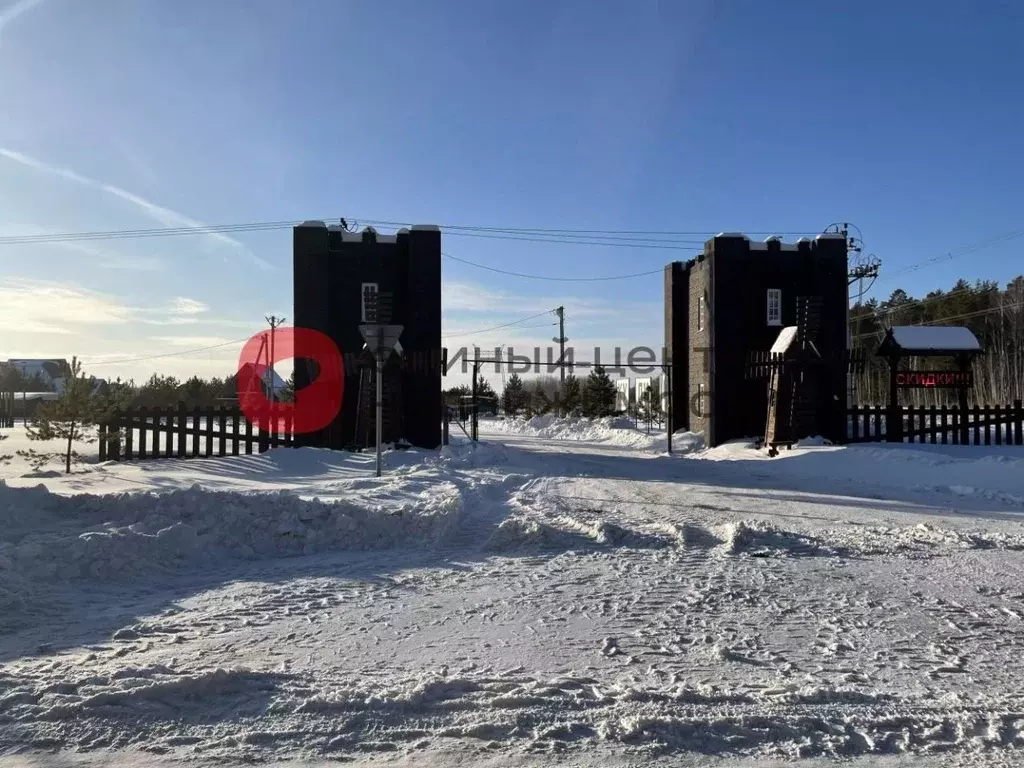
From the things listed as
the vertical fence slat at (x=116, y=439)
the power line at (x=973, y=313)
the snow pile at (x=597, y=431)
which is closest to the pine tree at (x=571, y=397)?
the snow pile at (x=597, y=431)

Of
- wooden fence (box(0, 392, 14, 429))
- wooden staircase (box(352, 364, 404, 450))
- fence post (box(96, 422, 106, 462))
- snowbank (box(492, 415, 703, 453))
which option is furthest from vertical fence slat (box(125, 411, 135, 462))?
wooden fence (box(0, 392, 14, 429))

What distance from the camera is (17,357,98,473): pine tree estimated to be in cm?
1497

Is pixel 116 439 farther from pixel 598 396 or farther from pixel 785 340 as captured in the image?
pixel 598 396

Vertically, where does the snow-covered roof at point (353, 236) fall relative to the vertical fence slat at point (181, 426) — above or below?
above

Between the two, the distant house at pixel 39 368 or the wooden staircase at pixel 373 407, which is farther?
the distant house at pixel 39 368

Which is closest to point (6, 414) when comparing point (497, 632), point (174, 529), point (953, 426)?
point (174, 529)

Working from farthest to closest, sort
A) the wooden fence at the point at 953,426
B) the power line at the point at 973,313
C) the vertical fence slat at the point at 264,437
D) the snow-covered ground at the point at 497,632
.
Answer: the power line at the point at 973,313 < the wooden fence at the point at 953,426 < the vertical fence slat at the point at 264,437 < the snow-covered ground at the point at 497,632

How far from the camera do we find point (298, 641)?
488cm

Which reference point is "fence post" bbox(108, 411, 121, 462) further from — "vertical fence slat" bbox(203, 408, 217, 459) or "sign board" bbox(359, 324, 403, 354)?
"sign board" bbox(359, 324, 403, 354)

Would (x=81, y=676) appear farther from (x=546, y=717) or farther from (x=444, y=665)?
(x=546, y=717)

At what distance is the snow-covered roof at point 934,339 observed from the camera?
25.7 metres

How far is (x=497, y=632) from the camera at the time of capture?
509cm

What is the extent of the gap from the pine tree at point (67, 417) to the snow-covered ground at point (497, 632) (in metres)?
6.98

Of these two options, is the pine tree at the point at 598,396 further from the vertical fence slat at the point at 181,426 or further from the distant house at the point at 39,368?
the distant house at the point at 39,368
